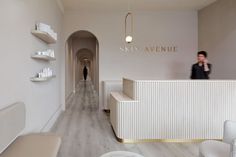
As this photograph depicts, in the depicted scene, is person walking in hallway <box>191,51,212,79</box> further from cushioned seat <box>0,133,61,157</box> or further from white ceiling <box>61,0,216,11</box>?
cushioned seat <box>0,133,61,157</box>

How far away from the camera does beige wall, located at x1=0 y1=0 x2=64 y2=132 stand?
2741mm

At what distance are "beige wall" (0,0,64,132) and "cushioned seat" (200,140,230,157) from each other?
7.56 ft

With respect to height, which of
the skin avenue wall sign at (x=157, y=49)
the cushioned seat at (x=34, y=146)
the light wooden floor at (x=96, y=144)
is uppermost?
the skin avenue wall sign at (x=157, y=49)

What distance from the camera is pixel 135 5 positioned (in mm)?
7641

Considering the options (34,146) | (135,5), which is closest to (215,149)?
(34,146)

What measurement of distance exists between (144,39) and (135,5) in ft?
4.07

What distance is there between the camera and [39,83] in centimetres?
456

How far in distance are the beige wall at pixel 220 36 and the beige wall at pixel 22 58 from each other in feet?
15.1

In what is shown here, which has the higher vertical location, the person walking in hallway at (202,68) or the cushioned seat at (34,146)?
the person walking in hallway at (202,68)

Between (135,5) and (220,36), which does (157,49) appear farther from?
(220,36)

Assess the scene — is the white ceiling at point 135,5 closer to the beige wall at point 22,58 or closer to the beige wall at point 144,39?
the beige wall at point 144,39

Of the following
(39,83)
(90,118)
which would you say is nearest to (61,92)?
(90,118)

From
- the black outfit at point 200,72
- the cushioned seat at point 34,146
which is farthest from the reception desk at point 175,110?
the cushioned seat at point 34,146

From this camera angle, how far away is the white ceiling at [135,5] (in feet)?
23.6
